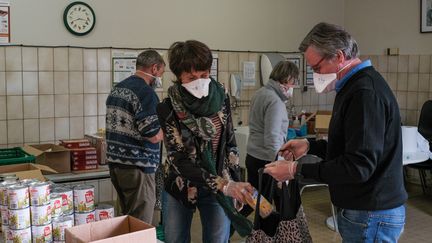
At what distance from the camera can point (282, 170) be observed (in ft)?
5.90

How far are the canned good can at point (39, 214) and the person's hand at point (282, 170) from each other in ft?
2.71

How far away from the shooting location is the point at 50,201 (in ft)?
6.16

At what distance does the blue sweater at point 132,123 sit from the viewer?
10.2 ft

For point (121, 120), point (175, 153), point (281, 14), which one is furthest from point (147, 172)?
point (281, 14)

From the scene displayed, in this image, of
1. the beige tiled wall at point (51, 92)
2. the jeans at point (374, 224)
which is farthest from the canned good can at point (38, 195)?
the beige tiled wall at point (51, 92)

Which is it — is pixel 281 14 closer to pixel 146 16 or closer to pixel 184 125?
pixel 146 16

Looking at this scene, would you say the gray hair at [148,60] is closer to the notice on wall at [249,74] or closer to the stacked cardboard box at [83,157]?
the stacked cardboard box at [83,157]

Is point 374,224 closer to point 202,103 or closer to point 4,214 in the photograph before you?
point 202,103

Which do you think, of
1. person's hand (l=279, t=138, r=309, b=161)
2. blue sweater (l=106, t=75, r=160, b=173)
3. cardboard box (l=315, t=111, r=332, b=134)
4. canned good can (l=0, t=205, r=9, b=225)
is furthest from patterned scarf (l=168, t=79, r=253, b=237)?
cardboard box (l=315, t=111, r=332, b=134)

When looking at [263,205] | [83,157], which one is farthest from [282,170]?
[83,157]

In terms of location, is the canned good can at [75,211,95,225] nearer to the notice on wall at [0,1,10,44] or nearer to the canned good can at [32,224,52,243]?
the canned good can at [32,224,52,243]

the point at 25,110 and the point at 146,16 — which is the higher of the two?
the point at 146,16

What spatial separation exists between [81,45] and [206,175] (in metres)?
2.95

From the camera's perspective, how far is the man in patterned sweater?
312 cm
